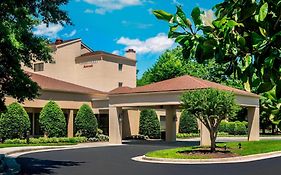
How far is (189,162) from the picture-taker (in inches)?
848

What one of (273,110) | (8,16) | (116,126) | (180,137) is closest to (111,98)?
(116,126)

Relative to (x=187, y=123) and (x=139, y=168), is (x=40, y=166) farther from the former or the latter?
(x=187, y=123)

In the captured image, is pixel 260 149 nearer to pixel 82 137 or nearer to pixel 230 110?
pixel 230 110

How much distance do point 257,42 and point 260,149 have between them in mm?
25688

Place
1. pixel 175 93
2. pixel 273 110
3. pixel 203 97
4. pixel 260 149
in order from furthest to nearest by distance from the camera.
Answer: pixel 175 93 → pixel 260 149 → pixel 203 97 → pixel 273 110

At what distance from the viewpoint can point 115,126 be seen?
38969 millimetres

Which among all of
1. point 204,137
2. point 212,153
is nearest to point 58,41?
point 204,137

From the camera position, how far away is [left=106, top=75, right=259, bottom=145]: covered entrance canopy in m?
33.9

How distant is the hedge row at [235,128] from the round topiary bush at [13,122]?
107ft

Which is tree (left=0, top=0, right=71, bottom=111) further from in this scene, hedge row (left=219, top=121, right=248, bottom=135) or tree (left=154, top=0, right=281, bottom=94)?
hedge row (left=219, top=121, right=248, bottom=135)

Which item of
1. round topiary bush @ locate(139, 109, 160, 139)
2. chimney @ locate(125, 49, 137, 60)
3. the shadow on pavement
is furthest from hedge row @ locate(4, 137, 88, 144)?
chimney @ locate(125, 49, 137, 60)

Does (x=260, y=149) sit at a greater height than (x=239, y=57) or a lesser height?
lesser

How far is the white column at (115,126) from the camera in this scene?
38.6 metres

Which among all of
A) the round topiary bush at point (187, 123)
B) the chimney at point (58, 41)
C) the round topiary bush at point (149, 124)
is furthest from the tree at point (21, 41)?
the round topiary bush at point (187, 123)
